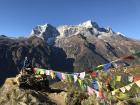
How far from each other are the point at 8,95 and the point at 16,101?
3.70 metres

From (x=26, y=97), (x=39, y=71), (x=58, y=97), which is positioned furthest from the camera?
(x=39, y=71)

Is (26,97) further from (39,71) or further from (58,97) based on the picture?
(39,71)

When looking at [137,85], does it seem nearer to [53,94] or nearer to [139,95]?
[139,95]

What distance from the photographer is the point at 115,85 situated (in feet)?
98.5

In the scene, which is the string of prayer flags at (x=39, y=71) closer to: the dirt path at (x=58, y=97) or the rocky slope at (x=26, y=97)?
the rocky slope at (x=26, y=97)

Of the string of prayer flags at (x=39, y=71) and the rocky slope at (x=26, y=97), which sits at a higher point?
the string of prayer flags at (x=39, y=71)

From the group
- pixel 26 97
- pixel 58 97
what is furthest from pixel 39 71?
pixel 26 97

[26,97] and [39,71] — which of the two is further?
[39,71]

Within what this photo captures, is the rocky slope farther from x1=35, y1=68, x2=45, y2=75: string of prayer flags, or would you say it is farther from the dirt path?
x1=35, y1=68, x2=45, y2=75: string of prayer flags

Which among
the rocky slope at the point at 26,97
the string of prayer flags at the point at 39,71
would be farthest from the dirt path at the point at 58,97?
the string of prayer flags at the point at 39,71

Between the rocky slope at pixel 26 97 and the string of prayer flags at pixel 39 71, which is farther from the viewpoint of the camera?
the string of prayer flags at pixel 39 71

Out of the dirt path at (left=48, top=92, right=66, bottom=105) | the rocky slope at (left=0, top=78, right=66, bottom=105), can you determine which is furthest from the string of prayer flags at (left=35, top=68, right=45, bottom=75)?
the dirt path at (left=48, top=92, right=66, bottom=105)

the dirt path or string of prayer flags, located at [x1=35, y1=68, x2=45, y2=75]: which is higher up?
string of prayer flags, located at [x1=35, y1=68, x2=45, y2=75]

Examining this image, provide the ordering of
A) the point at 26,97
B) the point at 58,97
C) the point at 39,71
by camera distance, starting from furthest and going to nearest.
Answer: the point at 39,71
the point at 58,97
the point at 26,97
